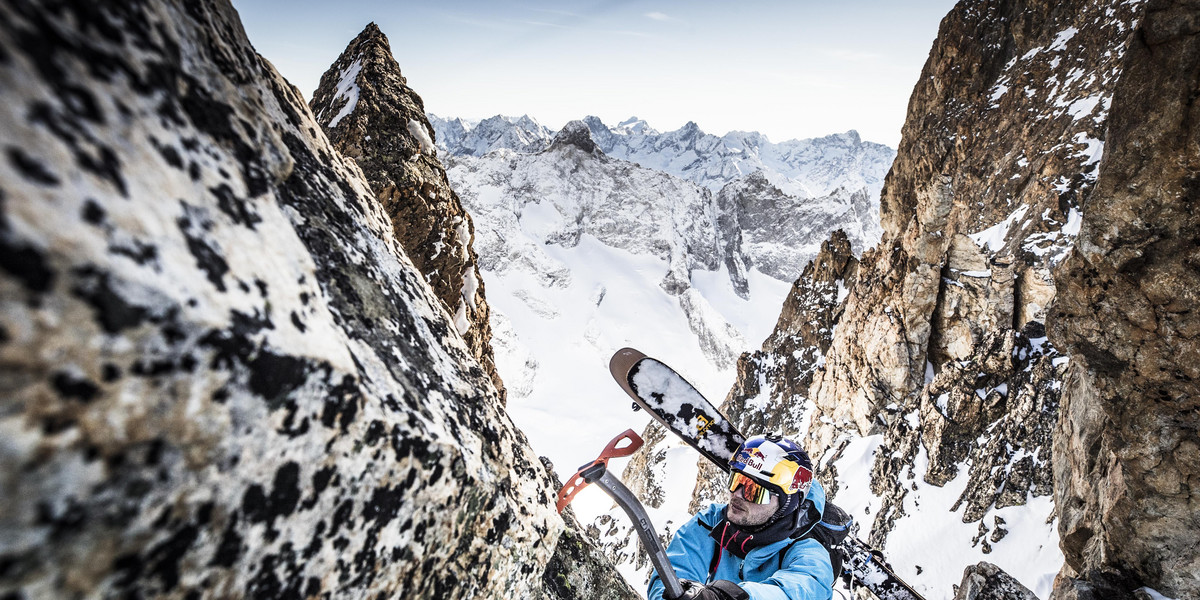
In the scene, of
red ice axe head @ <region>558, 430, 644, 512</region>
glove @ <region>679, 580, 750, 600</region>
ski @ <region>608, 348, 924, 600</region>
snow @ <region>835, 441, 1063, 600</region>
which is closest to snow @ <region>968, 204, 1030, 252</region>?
snow @ <region>835, 441, 1063, 600</region>

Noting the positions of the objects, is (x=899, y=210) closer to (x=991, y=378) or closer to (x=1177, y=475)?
(x=991, y=378)

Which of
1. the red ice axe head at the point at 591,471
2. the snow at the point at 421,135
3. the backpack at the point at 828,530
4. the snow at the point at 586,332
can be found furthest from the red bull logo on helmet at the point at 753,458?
the snow at the point at 586,332

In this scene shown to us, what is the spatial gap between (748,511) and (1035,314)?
820 inches

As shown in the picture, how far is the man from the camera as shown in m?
4.11

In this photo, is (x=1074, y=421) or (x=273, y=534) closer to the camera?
(x=273, y=534)

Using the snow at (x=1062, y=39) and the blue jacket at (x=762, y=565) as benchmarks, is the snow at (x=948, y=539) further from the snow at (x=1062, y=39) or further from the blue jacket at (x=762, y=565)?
the snow at (x=1062, y=39)

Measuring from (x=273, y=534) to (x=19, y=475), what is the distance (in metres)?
0.72

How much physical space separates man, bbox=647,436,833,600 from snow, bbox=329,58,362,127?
260 inches

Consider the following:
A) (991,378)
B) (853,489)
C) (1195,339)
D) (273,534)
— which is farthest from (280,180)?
(853,489)

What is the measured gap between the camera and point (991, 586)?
936 cm

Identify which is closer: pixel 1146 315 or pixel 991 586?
pixel 1146 315

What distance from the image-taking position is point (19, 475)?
3.22ft

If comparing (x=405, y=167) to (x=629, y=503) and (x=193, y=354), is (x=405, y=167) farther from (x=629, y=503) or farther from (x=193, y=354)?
(x=193, y=354)

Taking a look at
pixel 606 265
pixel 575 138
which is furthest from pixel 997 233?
pixel 575 138
